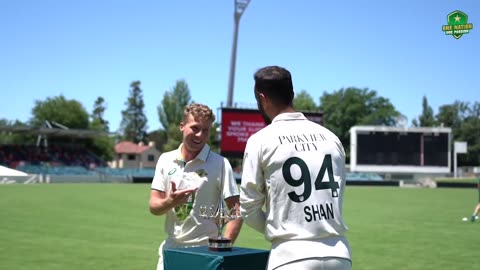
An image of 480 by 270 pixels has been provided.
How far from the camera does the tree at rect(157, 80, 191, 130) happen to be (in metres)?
98.2

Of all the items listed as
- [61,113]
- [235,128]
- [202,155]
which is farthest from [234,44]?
[61,113]

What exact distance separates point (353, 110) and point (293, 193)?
4536 inches

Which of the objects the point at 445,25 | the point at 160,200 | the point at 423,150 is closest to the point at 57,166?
the point at 423,150

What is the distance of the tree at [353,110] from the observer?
11600 centimetres

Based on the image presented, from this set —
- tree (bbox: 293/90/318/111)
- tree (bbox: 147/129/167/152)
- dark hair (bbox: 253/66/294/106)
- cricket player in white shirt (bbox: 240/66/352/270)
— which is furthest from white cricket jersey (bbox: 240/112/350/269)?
tree (bbox: 147/129/167/152)

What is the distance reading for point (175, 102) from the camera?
99.0 m

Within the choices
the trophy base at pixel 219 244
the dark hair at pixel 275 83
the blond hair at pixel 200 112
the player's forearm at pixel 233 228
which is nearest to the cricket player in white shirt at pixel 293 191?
Answer: the dark hair at pixel 275 83

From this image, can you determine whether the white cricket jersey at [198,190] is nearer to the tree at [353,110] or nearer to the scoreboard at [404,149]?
the scoreboard at [404,149]

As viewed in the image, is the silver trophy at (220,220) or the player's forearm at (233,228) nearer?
the silver trophy at (220,220)

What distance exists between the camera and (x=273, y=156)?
2.96 metres

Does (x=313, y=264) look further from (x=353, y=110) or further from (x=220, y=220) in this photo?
(x=353, y=110)

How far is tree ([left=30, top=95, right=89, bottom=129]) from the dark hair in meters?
92.6

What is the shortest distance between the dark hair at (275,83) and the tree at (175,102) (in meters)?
94.4

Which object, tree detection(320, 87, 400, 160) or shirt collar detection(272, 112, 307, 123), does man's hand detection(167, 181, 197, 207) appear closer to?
shirt collar detection(272, 112, 307, 123)
